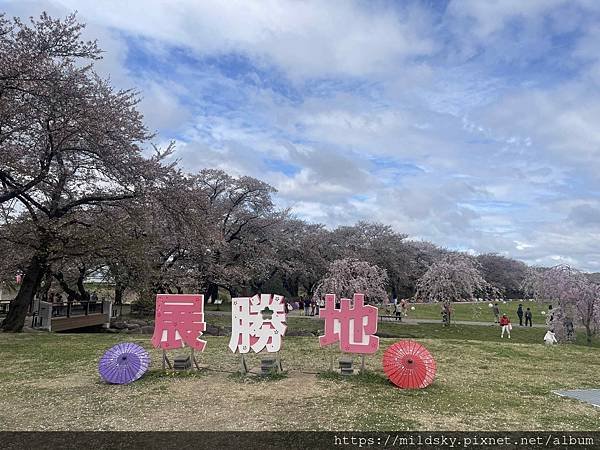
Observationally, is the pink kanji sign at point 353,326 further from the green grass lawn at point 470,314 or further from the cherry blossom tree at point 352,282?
the green grass lawn at point 470,314

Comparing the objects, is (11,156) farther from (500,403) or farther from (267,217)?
(267,217)

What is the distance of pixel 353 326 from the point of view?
7996 millimetres

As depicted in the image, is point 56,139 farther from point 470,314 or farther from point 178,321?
point 470,314

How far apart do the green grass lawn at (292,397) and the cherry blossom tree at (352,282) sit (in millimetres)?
14933

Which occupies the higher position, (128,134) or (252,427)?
(128,134)

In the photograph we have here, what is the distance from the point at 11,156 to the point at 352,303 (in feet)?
32.6

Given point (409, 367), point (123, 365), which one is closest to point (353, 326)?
point (409, 367)

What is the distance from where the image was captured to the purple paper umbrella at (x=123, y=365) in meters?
7.46

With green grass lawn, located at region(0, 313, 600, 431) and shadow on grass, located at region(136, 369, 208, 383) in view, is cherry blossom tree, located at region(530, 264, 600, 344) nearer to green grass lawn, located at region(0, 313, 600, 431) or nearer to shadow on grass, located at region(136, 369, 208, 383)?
green grass lawn, located at region(0, 313, 600, 431)

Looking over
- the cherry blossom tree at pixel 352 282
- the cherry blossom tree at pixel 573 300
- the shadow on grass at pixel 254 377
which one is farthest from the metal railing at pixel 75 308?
the cherry blossom tree at pixel 573 300

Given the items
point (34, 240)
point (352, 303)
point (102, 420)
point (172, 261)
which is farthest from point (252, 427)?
point (172, 261)

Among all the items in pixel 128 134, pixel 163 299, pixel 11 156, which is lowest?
pixel 163 299

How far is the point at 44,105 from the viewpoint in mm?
12305

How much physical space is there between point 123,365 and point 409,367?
4.98 m
